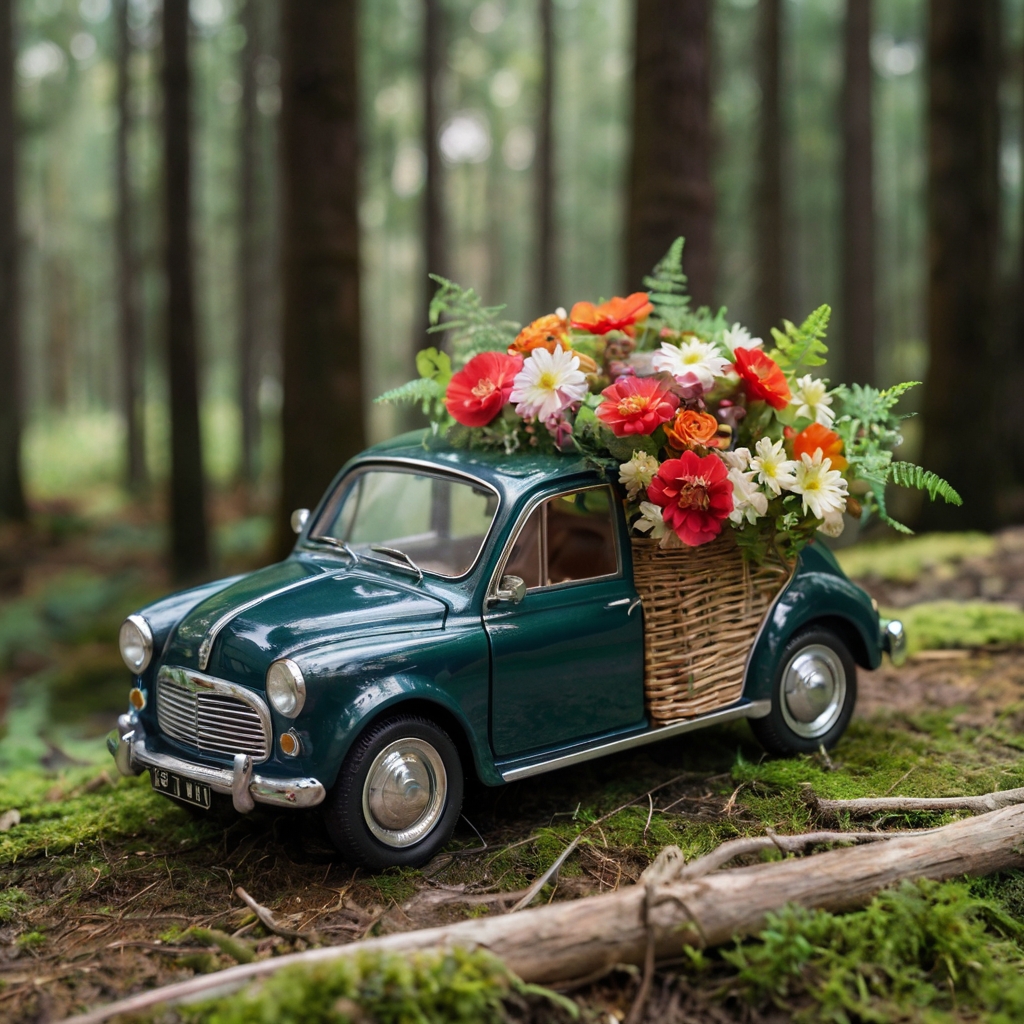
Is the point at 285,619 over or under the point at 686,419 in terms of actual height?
under

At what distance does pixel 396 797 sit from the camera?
14.4 ft

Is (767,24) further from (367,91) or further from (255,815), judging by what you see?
(255,815)

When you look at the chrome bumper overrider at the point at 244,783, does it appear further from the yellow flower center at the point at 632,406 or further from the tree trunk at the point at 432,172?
the tree trunk at the point at 432,172

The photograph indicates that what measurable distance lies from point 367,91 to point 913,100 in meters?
21.9

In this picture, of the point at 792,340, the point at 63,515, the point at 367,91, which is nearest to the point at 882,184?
the point at 367,91

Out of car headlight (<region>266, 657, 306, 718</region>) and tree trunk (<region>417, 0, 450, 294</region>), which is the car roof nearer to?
car headlight (<region>266, 657, 306, 718</region>)

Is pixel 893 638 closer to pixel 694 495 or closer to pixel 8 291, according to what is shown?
pixel 694 495

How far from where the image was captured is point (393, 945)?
11.4 feet

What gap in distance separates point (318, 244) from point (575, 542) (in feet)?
13.3

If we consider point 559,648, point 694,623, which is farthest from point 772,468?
point 559,648

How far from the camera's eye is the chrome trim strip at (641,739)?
4.74 metres

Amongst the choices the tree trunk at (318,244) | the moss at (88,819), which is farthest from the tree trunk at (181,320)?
the moss at (88,819)

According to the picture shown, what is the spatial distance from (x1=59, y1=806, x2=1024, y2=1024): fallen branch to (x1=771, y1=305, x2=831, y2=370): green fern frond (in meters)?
2.31

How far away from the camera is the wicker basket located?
5.17m
